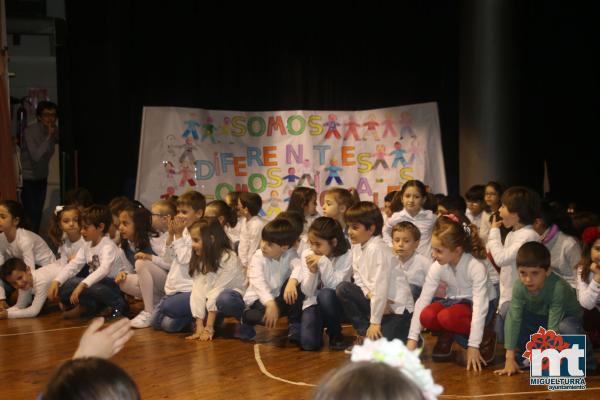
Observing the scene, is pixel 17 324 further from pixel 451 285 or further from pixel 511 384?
pixel 511 384

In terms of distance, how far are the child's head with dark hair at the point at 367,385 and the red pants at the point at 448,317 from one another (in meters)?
3.22

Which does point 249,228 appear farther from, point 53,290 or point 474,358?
point 474,358

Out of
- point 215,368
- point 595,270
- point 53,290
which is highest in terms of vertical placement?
point 595,270

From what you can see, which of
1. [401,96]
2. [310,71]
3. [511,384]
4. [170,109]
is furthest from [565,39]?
[511,384]

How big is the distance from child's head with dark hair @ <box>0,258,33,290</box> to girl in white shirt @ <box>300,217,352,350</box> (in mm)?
2143

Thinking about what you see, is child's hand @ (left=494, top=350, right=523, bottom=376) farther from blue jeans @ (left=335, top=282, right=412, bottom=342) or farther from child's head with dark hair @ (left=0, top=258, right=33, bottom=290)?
child's head with dark hair @ (left=0, top=258, right=33, bottom=290)

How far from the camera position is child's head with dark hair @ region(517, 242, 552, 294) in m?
4.18

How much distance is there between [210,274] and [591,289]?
2190mm

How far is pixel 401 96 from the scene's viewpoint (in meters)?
8.32

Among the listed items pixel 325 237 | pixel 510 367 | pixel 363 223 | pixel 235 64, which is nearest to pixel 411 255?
pixel 363 223

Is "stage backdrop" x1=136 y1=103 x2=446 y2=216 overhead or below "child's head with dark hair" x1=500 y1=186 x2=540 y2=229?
overhead

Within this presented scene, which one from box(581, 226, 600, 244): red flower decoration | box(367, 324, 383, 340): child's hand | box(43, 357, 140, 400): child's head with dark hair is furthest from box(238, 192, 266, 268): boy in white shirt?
box(43, 357, 140, 400): child's head with dark hair

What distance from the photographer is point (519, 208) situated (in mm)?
4820

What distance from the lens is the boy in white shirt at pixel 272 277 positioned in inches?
201
